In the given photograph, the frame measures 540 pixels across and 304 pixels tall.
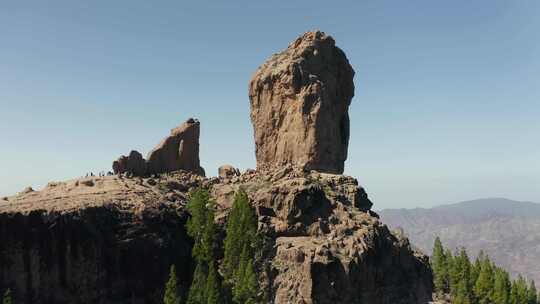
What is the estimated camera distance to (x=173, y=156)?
129000mm

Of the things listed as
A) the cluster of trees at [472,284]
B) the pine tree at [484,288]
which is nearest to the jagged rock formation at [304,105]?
the cluster of trees at [472,284]

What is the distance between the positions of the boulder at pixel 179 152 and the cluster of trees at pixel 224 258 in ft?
84.6

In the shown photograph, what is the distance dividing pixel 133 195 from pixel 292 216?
37.6 meters

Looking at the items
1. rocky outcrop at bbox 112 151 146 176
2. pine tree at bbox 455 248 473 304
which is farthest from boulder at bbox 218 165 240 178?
pine tree at bbox 455 248 473 304

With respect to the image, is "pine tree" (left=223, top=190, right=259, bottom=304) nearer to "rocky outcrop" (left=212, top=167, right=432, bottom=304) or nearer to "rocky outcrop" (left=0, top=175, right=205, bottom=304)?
"rocky outcrop" (left=212, top=167, right=432, bottom=304)

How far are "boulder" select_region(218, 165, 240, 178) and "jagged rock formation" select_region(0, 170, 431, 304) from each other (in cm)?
1422

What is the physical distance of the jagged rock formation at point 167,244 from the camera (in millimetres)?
80438

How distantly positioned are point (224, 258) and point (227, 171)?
1633 inches

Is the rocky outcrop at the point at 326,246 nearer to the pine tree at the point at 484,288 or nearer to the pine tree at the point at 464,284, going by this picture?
the pine tree at the point at 464,284

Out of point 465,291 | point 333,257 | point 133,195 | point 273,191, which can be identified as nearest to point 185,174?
point 133,195

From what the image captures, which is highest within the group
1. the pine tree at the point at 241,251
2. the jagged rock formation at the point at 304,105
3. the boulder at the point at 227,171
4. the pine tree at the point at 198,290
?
the jagged rock formation at the point at 304,105

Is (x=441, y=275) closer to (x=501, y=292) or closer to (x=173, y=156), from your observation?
(x=501, y=292)

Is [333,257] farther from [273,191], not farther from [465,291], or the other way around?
[465,291]

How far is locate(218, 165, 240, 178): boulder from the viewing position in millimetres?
128887
